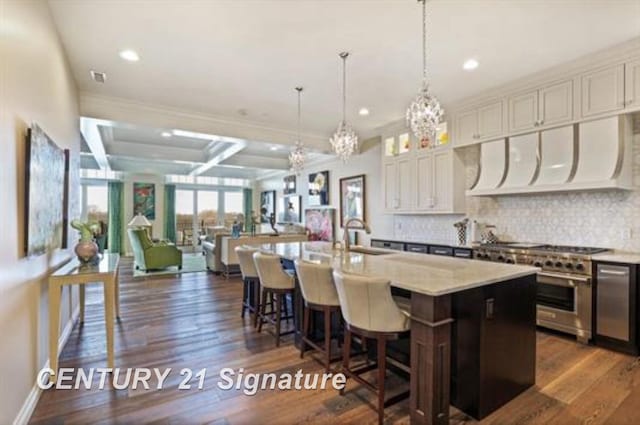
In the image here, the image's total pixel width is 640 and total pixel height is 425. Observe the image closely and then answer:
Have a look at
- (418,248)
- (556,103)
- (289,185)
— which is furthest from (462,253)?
(289,185)

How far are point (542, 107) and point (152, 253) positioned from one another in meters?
7.68

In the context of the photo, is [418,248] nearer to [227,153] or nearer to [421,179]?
[421,179]

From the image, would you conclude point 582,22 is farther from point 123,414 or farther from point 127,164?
point 127,164

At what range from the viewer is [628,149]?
3420 millimetres

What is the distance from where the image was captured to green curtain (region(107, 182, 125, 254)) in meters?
10.9

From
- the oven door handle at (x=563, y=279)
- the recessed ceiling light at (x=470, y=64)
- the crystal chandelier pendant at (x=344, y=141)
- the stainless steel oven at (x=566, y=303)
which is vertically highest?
the recessed ceiling light at (x=470, y=64)

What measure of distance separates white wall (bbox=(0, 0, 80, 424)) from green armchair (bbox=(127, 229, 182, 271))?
4.71 m

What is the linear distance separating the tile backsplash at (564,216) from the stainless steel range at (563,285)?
0.72 feet

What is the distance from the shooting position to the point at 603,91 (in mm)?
3396

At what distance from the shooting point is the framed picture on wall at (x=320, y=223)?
8102mm

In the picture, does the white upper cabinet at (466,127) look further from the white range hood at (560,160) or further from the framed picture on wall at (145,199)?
the framed picture on wall at (145,199)

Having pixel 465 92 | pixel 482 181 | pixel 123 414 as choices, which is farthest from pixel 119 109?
pixel 482 181

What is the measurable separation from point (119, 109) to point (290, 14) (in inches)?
133

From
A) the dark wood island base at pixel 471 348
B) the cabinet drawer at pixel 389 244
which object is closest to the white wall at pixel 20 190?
the dark wood island base at pixel 471 348
